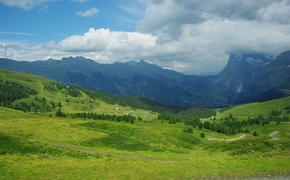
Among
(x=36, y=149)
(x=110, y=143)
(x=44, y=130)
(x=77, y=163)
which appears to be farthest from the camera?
(x=44, y=130)

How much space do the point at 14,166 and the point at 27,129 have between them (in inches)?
2734

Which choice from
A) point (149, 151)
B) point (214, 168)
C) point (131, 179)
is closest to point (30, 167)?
point (131, 179)

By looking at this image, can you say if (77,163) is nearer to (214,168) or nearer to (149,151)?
(214,168)

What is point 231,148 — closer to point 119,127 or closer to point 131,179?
point 119,127

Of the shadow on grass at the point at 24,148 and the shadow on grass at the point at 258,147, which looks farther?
the shadow on grass at the point at 258,147

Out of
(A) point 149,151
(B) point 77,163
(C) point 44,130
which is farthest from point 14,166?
(C) point 44,130

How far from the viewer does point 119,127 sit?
155875mm

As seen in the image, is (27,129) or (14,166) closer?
(14,166)

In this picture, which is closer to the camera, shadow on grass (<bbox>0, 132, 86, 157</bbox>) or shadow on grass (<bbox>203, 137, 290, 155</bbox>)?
shadow on grass (<bbox>0, 132, 86, 157</bbox>)

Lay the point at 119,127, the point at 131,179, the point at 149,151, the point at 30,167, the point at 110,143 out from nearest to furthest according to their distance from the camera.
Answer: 1. the point at 131,179
2. the point at 30,167
3. the point at 149,151
4. the point at 110,143
5. the point at 119,127

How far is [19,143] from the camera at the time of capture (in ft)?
288

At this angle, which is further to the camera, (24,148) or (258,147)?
(258,147)

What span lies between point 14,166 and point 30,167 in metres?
2.45

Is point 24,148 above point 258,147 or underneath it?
underneath
